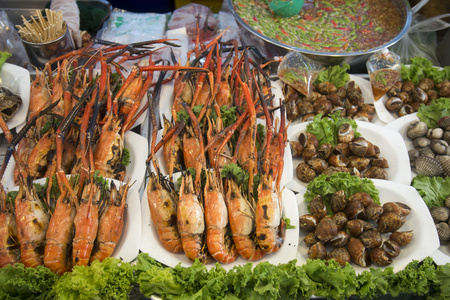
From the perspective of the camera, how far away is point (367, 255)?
235 centimetres

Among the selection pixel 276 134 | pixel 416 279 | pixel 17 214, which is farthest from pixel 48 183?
pixel 416 279

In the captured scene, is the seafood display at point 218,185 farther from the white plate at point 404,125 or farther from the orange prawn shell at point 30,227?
the white plate at point 404,125

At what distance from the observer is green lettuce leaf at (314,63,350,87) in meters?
3.42

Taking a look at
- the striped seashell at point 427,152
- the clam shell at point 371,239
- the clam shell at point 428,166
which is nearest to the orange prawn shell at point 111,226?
the clam shell at point 371,239

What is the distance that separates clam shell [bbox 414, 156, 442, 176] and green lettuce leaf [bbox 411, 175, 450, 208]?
6 cm

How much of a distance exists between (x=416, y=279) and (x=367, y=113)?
159cm

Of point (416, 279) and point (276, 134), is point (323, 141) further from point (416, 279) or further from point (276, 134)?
point (416, 279)

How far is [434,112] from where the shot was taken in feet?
10.3

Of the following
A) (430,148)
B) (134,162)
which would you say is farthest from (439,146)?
(134,162)

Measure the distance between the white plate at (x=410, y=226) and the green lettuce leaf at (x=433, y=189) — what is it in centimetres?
14

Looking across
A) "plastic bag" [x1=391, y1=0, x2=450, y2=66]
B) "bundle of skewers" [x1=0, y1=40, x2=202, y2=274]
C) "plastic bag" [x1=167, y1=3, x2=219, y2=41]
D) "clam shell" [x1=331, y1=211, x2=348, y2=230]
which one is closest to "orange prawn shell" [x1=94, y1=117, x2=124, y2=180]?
"bundle of skewers" [x1=0, y1=40, x2=202, y2=274]

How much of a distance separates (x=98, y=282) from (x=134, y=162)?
97 cm

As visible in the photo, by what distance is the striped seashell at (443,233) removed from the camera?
8.19 feet

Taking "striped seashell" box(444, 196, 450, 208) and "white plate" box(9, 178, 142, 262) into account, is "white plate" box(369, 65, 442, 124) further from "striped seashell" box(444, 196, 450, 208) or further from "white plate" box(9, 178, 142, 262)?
"white plate" box(9, 178, 142, 262)
